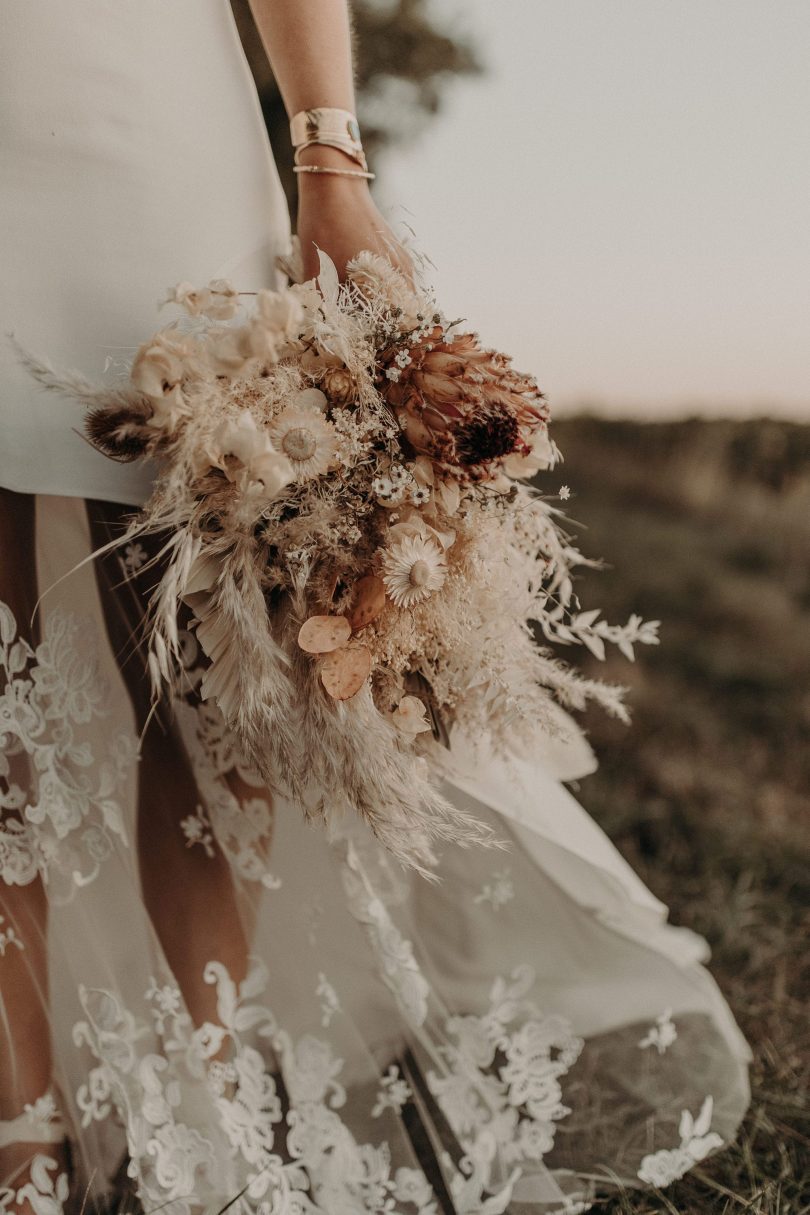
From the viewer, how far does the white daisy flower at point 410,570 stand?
0.96 meters

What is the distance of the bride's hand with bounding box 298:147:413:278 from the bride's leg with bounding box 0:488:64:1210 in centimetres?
48

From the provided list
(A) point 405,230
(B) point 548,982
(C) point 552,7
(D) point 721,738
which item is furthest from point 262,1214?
(C) point 552,7

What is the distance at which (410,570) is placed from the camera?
0.97m

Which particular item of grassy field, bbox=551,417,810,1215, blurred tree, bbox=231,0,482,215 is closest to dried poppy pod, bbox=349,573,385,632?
grassy field, bbox=551,417,810,1215

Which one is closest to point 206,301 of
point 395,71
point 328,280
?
point 328,280

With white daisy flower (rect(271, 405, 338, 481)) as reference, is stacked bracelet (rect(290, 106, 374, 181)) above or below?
above

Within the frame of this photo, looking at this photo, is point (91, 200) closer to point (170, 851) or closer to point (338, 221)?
point (338, 221)

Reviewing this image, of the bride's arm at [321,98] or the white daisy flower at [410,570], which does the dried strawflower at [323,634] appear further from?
the bride's arm at [321,98]

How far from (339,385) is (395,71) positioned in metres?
3.13

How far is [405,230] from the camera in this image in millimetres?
1126

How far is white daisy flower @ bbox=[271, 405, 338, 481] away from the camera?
0.92m

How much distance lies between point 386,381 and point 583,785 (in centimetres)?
200

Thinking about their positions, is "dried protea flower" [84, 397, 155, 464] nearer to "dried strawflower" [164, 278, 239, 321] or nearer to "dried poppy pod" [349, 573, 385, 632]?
"dried strawflower" [164, 278, 239, 321]

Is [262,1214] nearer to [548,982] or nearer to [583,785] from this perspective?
[548,982]
